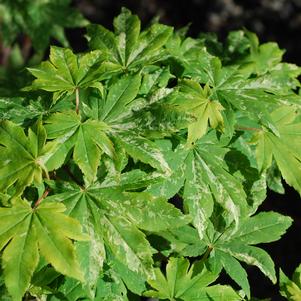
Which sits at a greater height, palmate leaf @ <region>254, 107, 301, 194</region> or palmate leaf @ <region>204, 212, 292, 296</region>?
palmate leaf @ <region>254, 107, 301, 194</region>

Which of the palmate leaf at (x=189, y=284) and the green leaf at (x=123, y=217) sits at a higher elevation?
the green leaf at (x=123, y=217)

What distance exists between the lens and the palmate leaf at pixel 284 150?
5.12ft

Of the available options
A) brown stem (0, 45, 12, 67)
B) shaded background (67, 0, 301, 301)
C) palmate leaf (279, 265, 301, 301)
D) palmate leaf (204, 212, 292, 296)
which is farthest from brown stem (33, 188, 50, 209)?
shaded background (67, 0, 301, 301)

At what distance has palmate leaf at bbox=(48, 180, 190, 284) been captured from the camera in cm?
138

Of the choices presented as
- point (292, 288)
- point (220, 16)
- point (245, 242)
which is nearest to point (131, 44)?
point (245, 242)

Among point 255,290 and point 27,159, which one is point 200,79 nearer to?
point 27,159

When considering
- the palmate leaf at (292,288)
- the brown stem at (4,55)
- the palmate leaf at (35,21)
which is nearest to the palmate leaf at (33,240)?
the palmate leaf at (292,288)

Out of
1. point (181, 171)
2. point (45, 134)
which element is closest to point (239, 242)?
point (181, 171)

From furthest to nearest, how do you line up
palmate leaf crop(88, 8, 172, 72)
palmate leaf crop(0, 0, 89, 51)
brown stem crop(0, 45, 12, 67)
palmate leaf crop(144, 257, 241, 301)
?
brown stem crop(0, 45, 12, 67) < palmate leaf crop(0, 0, 89, 51) < palmate leaf crop(88, 8, 172, 72) < palmate leaf crop(144, 257, 241, 301)

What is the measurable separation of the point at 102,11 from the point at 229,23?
1345 mm

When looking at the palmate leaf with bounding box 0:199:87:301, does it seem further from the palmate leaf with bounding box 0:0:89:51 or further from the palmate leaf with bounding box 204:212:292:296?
the palmate leaf with bounding box 0:0:89:51

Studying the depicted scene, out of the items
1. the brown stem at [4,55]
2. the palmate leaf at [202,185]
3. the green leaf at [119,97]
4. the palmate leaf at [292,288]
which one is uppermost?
the green leaf at [119,97]

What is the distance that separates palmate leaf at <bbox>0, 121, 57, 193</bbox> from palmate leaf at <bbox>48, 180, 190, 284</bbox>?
106mm

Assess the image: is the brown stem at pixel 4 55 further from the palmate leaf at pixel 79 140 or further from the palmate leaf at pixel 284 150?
the palmate leaf at pixel 284 150
